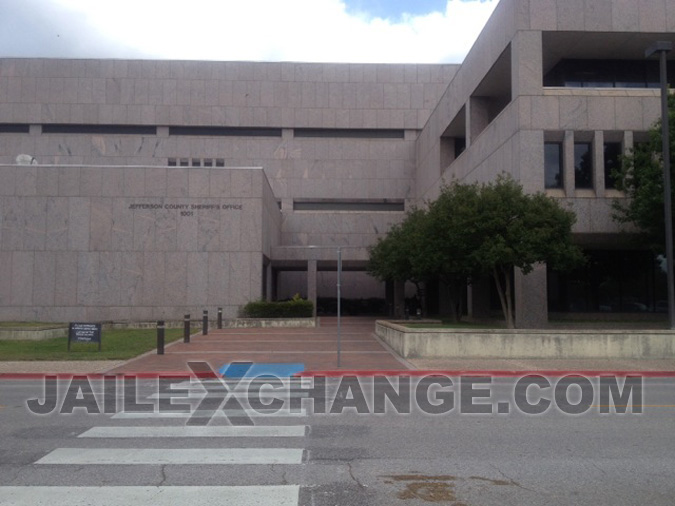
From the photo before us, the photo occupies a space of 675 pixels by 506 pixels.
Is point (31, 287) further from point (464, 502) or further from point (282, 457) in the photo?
point (464, 502)

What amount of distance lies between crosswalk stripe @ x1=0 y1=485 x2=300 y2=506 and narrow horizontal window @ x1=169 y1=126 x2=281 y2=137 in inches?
2049

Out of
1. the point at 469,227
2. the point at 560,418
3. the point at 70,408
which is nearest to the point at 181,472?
the point at 70,408

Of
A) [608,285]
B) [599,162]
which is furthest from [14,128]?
[608,285]

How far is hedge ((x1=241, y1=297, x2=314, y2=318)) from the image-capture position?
36.8m

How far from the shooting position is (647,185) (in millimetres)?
23422

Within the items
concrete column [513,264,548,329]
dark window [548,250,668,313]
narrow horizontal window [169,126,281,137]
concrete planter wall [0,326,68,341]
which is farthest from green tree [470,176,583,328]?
narrow horizontal window [169,126,281,137]

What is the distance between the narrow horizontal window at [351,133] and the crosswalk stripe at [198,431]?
4934 cm

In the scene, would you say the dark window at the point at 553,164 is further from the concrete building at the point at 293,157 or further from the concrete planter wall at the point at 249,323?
the concrete planter wall at the point at 249,323

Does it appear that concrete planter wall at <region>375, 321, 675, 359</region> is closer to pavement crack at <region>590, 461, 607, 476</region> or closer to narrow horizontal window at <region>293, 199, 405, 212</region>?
pavement crack at <region>590, 461, 607, 476</region>

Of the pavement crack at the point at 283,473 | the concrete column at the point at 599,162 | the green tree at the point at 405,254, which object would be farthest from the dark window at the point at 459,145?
the pavement crack at the point at 283,473

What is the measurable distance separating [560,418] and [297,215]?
44.8 m

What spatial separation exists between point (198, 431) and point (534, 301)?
68.7ft

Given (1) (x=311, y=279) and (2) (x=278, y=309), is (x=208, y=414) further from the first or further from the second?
(1) (x=311, y=279)

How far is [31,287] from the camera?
121ft
